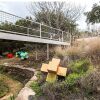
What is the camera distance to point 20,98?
799 cm

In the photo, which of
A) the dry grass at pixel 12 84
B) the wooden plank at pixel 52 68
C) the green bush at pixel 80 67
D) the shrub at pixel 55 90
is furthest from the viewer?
the dry grass at pixel 12 84

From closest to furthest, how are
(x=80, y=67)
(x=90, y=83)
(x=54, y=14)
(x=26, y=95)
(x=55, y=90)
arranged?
(x=90, y=83) < (x=55, y=90) < (x=26, y=95) < (x=80, y=67) < (x=54, y=14)

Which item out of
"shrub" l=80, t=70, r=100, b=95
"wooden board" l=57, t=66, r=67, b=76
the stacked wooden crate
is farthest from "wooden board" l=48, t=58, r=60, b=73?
"shrub" l=80, t=70, r=100, b=95

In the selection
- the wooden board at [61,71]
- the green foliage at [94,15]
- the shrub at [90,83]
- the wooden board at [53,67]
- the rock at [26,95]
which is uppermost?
the green foliage at [94,15]

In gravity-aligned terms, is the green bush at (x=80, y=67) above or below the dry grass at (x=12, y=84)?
above

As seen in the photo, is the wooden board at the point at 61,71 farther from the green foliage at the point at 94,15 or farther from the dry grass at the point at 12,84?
the green foliage at the point at 94,15

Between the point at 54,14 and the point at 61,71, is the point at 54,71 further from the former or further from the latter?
the point at 54,14

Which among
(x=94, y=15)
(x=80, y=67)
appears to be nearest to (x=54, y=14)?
(x=94, y=15)

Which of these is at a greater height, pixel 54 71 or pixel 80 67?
pixel 80 67

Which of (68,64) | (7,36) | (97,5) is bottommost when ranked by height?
(68,64)

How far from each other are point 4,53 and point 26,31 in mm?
8734

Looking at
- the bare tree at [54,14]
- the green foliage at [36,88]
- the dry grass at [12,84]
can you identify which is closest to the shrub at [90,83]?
the green foliage at [36,88]

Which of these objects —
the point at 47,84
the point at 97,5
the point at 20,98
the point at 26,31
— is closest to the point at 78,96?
the point at 47,84

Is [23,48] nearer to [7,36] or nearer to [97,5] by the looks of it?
[97,5]
